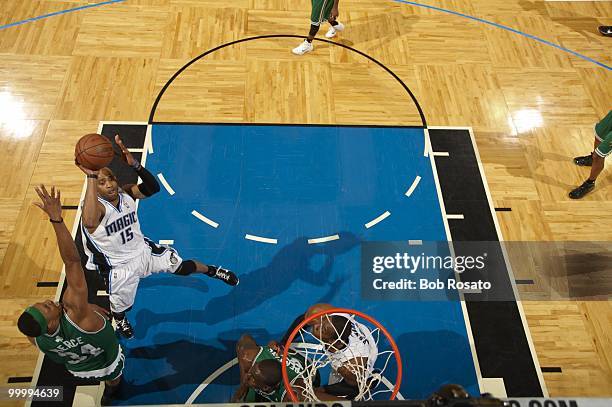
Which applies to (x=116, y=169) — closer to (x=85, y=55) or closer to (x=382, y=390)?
(x=85, y=55)

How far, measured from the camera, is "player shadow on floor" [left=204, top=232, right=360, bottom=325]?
17.6 feet

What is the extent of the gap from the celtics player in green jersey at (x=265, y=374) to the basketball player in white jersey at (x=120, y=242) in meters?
1.09

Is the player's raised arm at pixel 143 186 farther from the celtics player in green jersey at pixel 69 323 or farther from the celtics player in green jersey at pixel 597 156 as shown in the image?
the celtics player in green jersey at pixel 597 156

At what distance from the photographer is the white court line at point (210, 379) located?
476 centimetres

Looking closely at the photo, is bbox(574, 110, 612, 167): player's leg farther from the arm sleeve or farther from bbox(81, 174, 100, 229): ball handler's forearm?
bbox(81, 174, 100, 229): ball handler's forearm

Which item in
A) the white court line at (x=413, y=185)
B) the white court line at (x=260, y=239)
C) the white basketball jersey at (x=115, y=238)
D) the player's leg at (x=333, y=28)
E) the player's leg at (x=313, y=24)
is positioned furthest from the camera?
the player's leg at (x=333, y=28)

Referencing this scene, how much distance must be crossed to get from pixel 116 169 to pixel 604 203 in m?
5.77

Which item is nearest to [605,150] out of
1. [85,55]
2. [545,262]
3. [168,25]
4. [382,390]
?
[545,262]

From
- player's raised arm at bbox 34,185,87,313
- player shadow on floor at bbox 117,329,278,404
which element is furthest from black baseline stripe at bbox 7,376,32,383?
player's raised arm at bbox 34,185,87,313

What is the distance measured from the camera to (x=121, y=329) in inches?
198

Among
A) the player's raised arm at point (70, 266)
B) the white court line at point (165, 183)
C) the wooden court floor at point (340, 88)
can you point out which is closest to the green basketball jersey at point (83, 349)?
the player's raised arm at point (70, 266)

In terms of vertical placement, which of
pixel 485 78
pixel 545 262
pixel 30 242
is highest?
pixel 485 78

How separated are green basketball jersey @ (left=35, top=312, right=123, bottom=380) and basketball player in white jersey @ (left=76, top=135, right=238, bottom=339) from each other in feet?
2.04

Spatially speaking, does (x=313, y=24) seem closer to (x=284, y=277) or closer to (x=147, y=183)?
(x=284, y=277)
